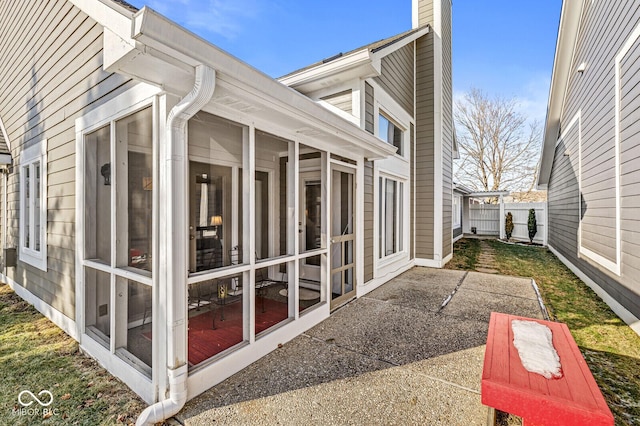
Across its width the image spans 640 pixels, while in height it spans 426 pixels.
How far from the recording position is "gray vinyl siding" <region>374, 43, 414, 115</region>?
238 inches

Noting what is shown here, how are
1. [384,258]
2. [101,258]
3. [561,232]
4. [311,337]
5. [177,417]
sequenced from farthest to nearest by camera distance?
[561,232]
[384,258]
[311,337]
[101,258]
[177,417]

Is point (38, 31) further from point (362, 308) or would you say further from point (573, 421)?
point (573, 421)

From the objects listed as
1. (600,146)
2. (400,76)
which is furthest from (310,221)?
(600,146)

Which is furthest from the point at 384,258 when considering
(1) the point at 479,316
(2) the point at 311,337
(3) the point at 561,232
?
(3) the point at 561,232

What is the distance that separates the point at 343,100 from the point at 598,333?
4893 millimetres

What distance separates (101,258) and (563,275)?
8.91 metres

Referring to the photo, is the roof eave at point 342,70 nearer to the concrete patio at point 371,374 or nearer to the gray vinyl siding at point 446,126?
the gray vinyl siding at point 446,126

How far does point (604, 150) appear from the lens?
16.8 feet

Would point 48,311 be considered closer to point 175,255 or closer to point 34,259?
point 34,259

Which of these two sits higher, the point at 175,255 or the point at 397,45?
the point at 397,45

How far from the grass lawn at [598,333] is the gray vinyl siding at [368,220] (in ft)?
9.07

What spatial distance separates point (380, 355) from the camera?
3.13 m

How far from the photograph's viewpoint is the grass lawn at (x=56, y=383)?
2289 millimetres

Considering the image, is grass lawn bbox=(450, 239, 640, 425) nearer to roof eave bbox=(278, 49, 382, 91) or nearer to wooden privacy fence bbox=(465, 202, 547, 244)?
roof eave bbox=(278, 49, 382, 91)
